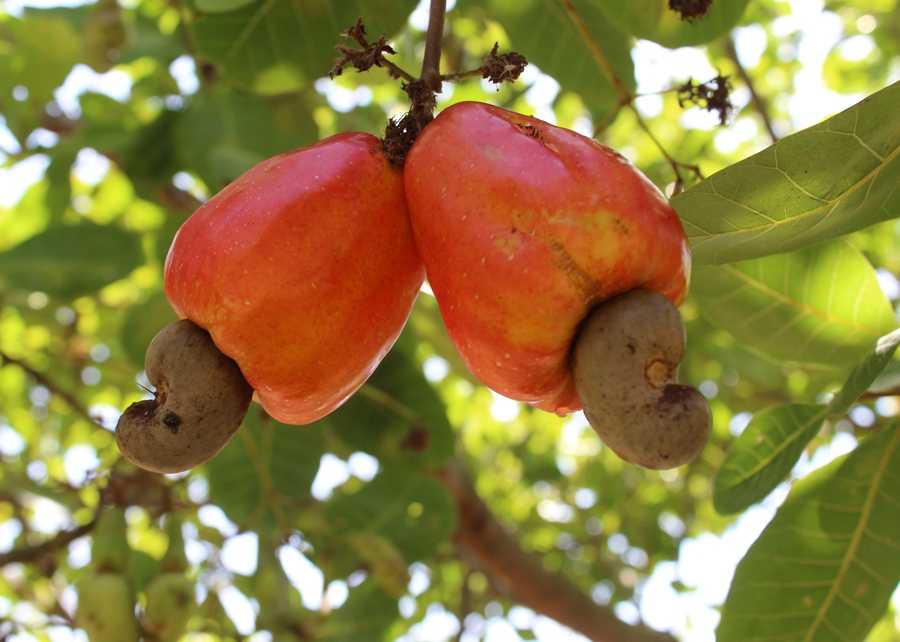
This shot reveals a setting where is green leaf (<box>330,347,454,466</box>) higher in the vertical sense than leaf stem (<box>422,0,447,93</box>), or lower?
lower

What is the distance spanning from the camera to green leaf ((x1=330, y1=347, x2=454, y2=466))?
200 cm

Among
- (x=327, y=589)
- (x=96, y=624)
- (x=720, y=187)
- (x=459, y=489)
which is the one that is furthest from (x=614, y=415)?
(x=459, y=489)

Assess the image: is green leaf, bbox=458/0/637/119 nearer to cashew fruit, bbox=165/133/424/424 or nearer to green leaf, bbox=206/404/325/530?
cashew fruit, bbox=165/133/424/424

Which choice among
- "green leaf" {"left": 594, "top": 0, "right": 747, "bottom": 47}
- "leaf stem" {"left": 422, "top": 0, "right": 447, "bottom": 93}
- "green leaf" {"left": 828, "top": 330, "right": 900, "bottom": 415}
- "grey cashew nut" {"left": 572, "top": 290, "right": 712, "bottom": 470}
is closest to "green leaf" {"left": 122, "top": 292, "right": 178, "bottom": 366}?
"leaf stem" {"left": 422, "top": 0, "right": 447, "bottom": 93}

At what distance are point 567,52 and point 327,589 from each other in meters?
1.89

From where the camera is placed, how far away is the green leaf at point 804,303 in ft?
4.84

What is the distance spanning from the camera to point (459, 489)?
2859 mm

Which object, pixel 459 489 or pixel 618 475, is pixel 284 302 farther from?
pixel 618 475

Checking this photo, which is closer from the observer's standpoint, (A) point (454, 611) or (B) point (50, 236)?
(B) point (50, 236)

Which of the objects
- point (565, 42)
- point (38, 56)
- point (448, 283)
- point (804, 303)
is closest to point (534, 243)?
point (448, 283)

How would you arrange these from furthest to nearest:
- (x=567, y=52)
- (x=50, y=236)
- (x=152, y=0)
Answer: (x=152, y=0), (x=50, y=236), (x=567, y=52)

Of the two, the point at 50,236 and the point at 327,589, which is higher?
the point at 50,236

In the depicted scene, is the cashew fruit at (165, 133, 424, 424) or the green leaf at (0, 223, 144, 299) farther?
the green leaf at (0, 223, 144, 299)

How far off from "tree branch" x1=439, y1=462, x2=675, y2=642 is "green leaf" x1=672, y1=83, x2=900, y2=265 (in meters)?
2.06
